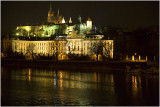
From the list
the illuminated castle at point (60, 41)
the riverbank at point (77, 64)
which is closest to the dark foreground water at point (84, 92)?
the riverbank at point (77, 64)

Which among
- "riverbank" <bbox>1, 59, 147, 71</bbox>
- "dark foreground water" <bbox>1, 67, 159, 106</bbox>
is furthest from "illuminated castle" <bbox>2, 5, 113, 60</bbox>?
"dark foreground water" <bbox>1, 67, 159, 106</bbox>

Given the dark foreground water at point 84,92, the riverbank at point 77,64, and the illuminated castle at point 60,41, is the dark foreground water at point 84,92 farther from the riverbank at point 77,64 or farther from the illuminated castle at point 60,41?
the illuminated castle at point 60,41

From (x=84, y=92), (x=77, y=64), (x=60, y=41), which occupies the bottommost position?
(x=84, y=92)

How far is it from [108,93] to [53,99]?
13.5ft

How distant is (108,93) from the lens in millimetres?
26094

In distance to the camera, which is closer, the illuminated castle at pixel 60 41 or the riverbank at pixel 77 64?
the riverbank at pixel 77 64

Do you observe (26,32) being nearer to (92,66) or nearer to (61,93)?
(92,66)

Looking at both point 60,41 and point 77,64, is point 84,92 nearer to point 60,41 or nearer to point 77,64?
point 77,64

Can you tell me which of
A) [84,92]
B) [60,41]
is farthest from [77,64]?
[60,41]

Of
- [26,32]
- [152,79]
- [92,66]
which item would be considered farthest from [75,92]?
[26,32]

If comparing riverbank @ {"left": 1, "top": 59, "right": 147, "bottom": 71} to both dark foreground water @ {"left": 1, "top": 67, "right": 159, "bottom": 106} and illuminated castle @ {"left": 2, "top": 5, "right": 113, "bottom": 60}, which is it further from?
Answer: illuminated castle @ {"left": 2, "top": 5, "right": 113, "bottom": 60}

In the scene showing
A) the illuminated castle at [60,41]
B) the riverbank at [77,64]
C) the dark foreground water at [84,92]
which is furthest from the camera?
the illuminated castle at [60,41]

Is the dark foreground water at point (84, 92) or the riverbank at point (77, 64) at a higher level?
the riverbank at point (77, 64)

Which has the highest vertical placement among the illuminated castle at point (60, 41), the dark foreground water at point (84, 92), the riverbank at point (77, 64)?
the illuminated castle at point (60, 41)
